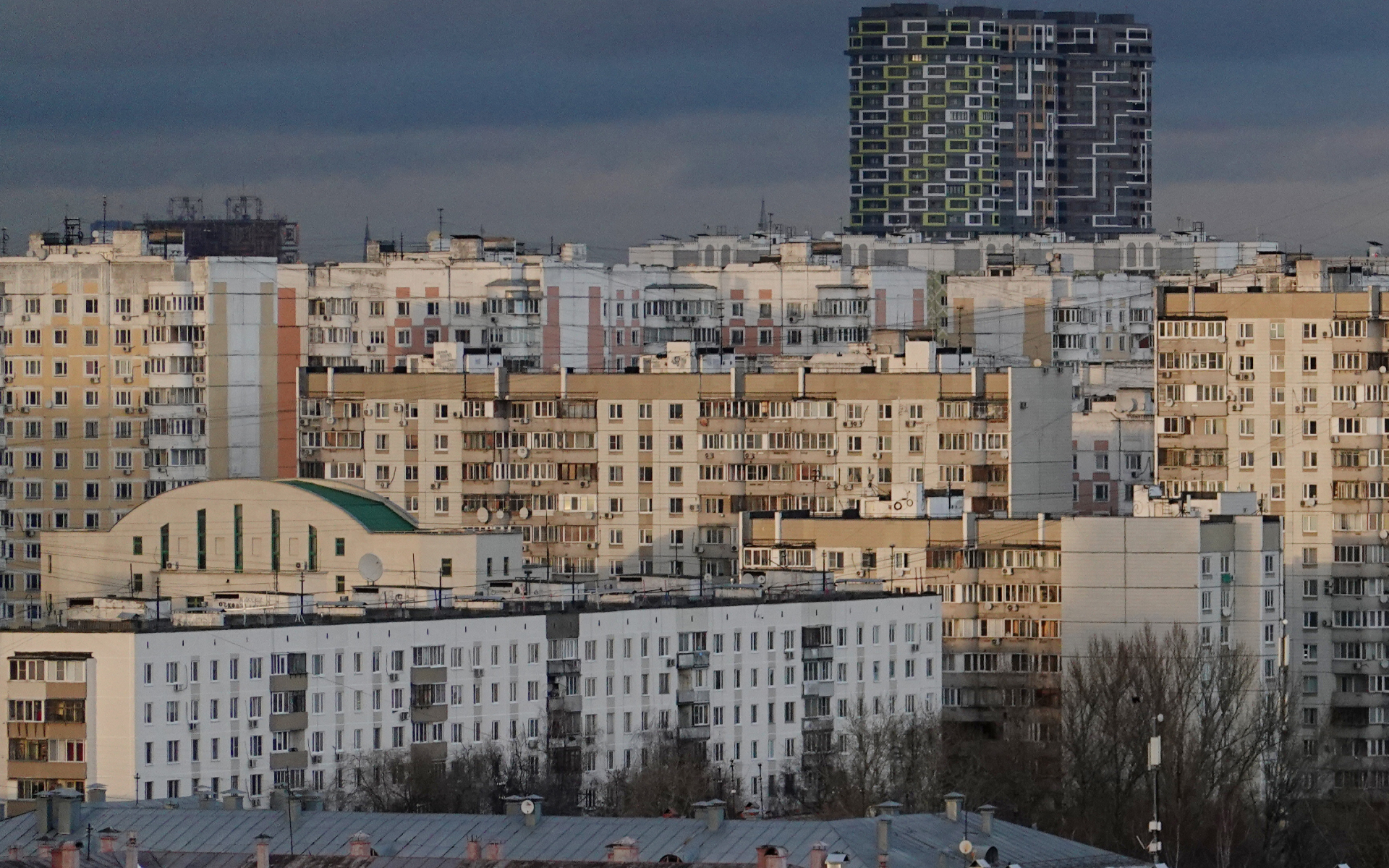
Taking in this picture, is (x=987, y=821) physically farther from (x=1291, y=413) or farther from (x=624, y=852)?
(x=1291, y=413)

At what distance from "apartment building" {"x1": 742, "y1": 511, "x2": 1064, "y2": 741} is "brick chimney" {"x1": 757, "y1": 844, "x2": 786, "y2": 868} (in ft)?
137

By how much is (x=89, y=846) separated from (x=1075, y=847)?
15542 millimetres

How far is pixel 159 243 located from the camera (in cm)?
14400

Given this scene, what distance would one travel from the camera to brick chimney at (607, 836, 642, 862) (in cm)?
5359

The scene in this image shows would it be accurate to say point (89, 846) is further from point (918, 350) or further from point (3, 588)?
point (3, 588)

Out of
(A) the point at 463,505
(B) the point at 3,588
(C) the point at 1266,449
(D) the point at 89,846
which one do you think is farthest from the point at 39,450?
(D) the point at 89,846

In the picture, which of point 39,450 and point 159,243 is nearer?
point 39,450

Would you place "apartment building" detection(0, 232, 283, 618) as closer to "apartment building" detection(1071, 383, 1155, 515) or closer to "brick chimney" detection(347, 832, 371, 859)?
"apartment building" detection(1071, 383, 1155, 515)

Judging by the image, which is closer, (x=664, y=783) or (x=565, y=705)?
(x=664, y=783)

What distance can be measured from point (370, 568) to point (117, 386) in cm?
3519

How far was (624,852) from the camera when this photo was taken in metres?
53.7

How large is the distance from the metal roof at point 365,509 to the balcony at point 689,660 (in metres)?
13.2

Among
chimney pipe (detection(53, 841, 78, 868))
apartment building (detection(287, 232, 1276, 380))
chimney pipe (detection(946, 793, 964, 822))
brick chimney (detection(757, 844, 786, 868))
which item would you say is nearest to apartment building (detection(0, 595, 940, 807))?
chimney pipe (detection(53, 841, 78, 868))

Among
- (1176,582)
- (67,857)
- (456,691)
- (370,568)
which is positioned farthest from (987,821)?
(370,568)
